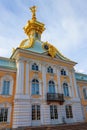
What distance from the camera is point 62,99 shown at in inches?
720

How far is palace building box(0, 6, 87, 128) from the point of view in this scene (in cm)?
1528

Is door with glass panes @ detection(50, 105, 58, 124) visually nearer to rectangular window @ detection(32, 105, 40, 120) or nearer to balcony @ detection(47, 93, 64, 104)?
balcony @ detection(47, 93, 64, 104)

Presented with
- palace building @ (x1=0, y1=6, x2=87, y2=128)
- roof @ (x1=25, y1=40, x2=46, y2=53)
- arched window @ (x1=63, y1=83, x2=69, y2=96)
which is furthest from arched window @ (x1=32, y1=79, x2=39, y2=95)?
roof @ (x1=25, y1=40, x2=46, y2=53)

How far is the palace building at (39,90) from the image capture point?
50.1ft

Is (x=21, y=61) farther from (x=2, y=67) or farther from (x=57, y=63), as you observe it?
(x=57, y=63)

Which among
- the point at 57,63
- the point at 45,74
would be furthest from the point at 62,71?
the point at 45,74

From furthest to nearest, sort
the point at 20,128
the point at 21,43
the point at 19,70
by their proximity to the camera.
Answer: the point at 21,43, the point at 19,70, the point at 20,128

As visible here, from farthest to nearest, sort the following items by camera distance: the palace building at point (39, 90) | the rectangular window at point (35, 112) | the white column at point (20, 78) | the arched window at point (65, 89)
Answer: the arched window at point (65, 89), the white column at point (20, 78), the rectangular window at point (35, 112), the palace building at point (39, 90)

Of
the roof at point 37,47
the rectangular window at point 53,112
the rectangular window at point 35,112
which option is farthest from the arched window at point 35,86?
the roof at point 37,47

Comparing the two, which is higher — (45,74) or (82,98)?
(45,74)

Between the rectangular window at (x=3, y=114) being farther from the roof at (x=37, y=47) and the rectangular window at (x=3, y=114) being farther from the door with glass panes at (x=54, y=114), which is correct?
the roof at (x=37, y=47)

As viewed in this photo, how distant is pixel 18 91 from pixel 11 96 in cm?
104

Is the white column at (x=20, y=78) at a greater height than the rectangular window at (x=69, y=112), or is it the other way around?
the white column at (x=20, y=78)

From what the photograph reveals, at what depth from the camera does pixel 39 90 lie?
58.9ft
